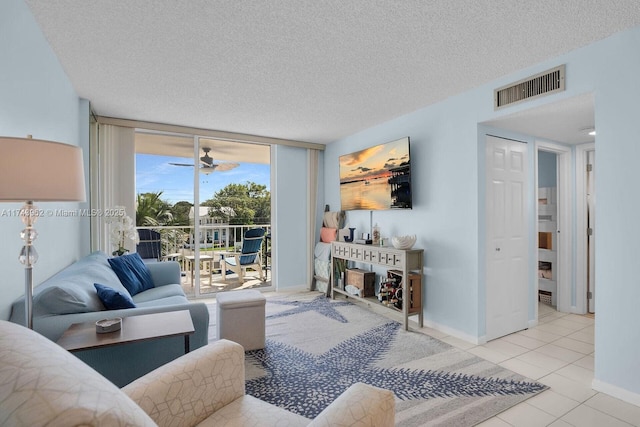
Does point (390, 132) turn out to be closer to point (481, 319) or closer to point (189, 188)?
point (481, 319)

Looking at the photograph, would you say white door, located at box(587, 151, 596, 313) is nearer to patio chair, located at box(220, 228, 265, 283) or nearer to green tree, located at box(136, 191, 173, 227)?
patio chair, located at box(220, 228, 265, 283)

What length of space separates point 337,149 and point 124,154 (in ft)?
10.0

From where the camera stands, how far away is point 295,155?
18.1 feet

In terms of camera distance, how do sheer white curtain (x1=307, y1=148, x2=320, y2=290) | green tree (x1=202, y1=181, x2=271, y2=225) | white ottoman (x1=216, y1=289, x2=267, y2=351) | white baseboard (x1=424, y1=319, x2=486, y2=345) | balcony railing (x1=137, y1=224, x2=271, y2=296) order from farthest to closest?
green tree (x1=202, y1=181, x2=271, y2=225) → sheer white curtain (x1=307, y1=148, x2=320, y2=290) → balcony railing (x1=137, y1=224, x2=271, y2=296) → white baseboard (x1=424, y1=319, x2=486, y2=345) → white ottoman (x1=216, y1=289, x2=267, y2=351)

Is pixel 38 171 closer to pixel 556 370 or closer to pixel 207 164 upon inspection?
pixel 556 370

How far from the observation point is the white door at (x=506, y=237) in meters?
3.32

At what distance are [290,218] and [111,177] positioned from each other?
2548mm

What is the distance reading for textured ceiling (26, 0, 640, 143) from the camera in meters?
2.00

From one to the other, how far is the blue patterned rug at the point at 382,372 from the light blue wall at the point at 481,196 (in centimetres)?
51

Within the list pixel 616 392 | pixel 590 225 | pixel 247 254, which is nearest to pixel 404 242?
pixel 616 392

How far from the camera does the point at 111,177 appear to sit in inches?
165

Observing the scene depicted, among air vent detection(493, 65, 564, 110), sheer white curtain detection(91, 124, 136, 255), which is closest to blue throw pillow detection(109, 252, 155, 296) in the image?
sheer white curtain detection(91, 124, 136, 255)

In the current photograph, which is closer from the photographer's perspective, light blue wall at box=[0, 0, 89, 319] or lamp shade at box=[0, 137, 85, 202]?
lamp shade at box=[0, 137, 85, 202]

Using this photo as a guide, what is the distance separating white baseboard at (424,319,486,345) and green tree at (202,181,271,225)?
3233mm
